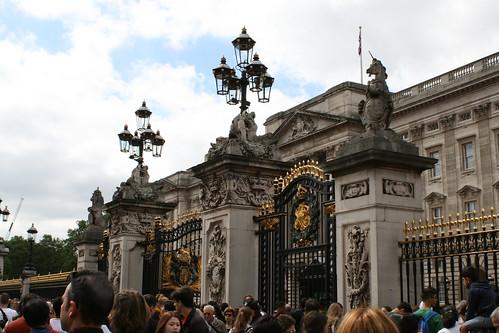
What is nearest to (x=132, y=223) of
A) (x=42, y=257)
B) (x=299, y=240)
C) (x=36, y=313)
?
(x=299, y=240)

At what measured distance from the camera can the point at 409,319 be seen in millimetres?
6109

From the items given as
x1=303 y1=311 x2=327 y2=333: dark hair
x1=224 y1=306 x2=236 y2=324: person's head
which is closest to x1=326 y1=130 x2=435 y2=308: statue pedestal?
x1=224 y1=306 x2=236 y2=324: person's head

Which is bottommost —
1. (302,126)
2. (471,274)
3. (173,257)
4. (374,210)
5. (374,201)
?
(471,274)

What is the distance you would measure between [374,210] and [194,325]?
4.89 metres

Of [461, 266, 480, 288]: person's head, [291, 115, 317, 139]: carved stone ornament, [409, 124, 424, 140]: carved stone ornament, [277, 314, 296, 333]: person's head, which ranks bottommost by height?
[277, 314, 296, 333]: person's head

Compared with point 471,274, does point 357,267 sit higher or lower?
higher

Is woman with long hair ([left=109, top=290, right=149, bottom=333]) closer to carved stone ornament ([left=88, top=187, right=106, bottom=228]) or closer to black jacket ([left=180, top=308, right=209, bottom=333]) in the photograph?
black jacket ([left=180, top=308, right=209, bottom=333])

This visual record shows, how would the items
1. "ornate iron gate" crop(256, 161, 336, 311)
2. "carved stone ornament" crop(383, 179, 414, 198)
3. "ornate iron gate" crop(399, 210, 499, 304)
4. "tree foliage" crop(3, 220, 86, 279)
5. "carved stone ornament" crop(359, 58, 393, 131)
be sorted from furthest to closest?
"tree foliage" crop(3, 220, 86, 279) < "ornate iron gate" crop(256, 161, 336, 311) < "carved stone ornament" crop(359, 58, 393, 131) < "carved stone ornament" crop(383, 179, 414, 198) < "ornate iron gate" crop(399, 210, 499, 304)

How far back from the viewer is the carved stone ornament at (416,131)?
4381cm

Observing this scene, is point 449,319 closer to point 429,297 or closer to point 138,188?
point 429,297

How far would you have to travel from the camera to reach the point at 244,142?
1498cm

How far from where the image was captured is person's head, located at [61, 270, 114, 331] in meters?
3.55

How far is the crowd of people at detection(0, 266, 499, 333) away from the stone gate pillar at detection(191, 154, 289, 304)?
368 centimetres

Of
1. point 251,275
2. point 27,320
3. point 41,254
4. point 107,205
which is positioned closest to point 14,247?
point 41,254
